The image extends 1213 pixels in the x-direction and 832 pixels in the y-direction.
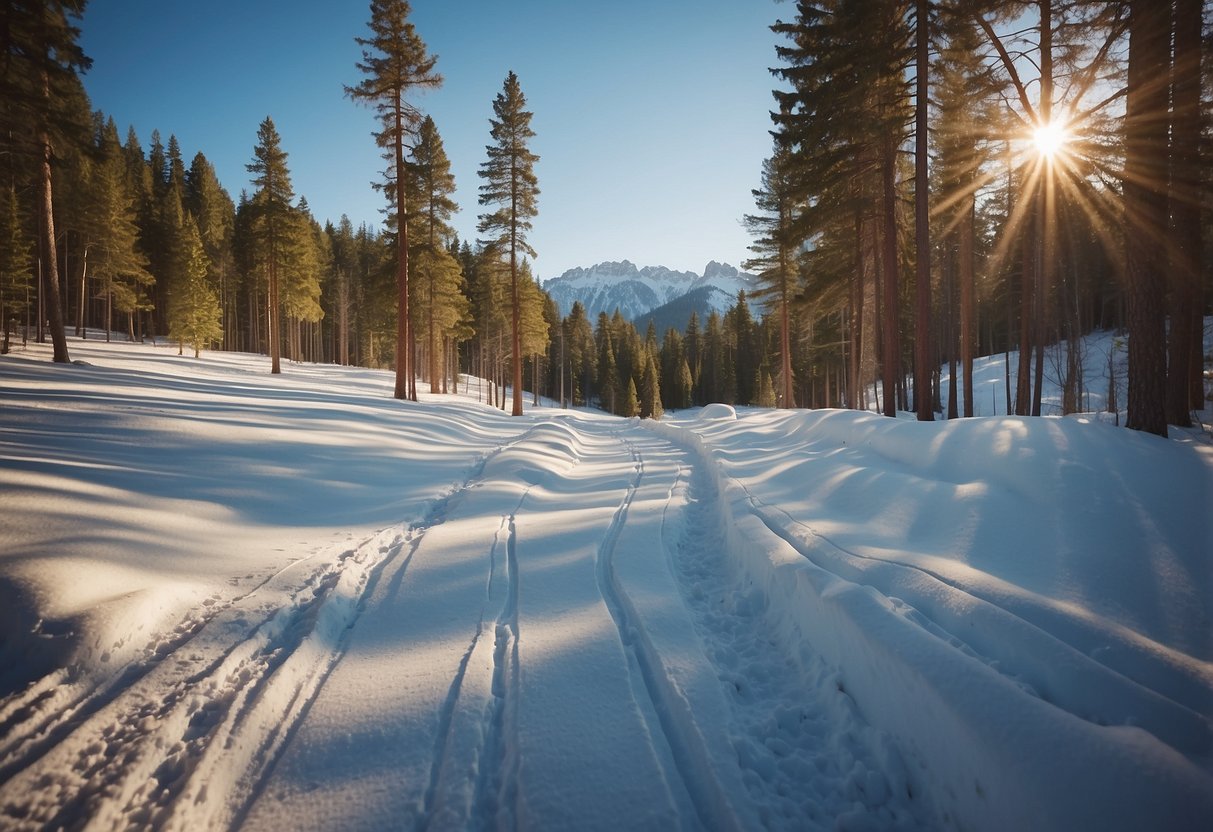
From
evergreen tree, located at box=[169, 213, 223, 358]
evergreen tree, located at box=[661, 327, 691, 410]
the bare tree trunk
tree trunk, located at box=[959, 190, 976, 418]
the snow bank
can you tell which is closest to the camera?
the snow bank

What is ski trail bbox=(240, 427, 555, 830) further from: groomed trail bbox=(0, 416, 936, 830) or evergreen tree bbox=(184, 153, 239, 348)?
evergreen tree bbox=(184, 153, 239, 348)

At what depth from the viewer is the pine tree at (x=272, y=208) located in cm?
2438

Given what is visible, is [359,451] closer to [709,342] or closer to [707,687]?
[707,687]

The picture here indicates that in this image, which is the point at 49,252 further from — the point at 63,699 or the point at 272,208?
the point at 63,699

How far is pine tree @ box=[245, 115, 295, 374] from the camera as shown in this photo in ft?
80.0

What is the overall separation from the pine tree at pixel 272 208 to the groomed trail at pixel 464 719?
91.6ft

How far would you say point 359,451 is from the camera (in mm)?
9219

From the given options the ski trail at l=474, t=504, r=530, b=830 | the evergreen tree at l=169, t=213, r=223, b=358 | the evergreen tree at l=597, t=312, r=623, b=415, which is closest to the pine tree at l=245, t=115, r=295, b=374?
the evergreen tree at l=169, t=213, r=223, b=358

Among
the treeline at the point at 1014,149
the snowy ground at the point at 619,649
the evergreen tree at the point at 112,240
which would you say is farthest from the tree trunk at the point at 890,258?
the evergreen tree at the point at 112,240

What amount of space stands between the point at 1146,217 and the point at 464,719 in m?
10.7

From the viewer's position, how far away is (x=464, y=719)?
2.79 m

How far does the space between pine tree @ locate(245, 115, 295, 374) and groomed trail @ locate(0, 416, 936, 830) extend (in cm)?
2791

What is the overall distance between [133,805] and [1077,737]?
476 cm

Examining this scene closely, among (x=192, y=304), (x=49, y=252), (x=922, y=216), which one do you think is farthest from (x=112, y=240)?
(x=922, y=216)
